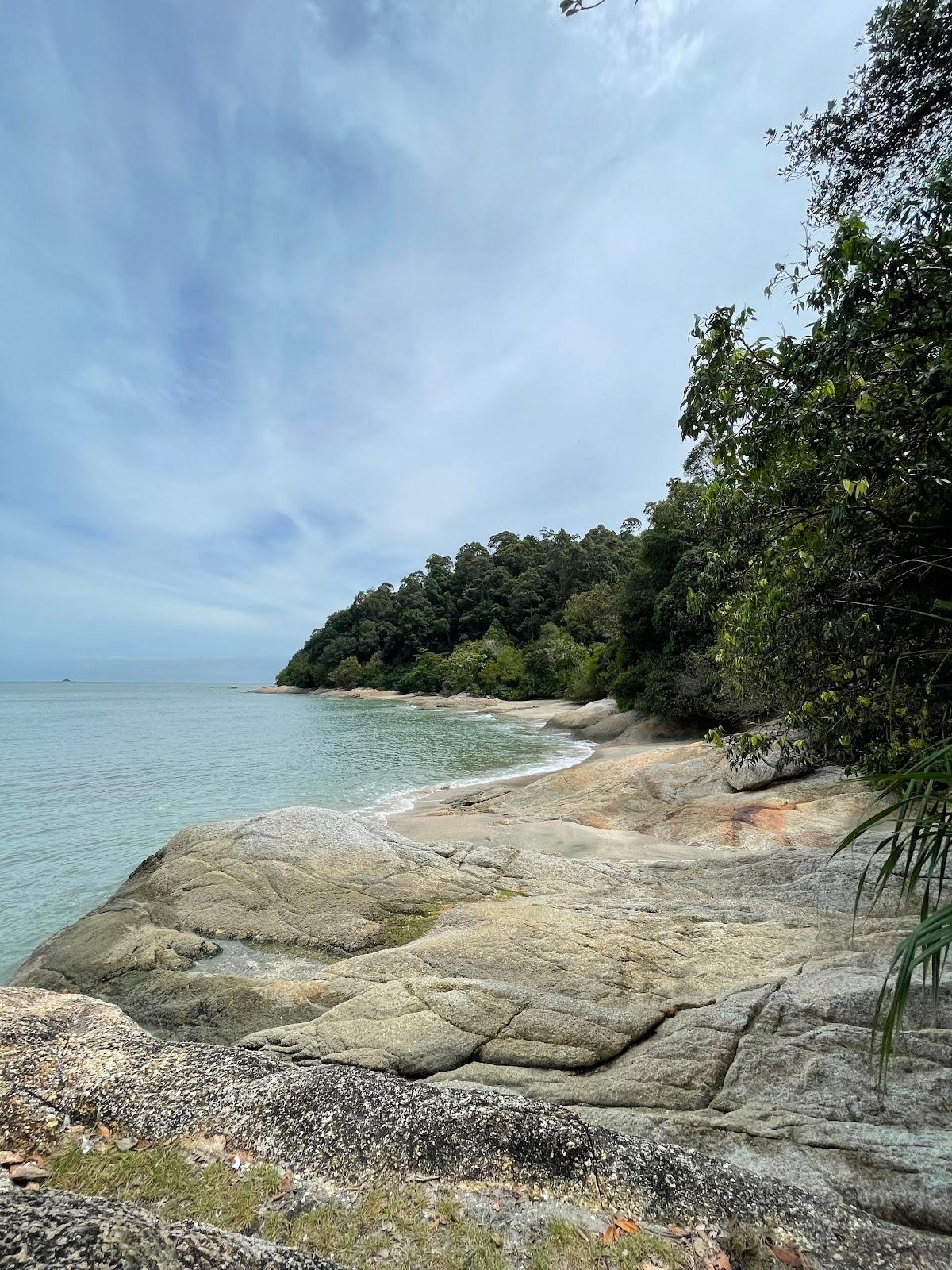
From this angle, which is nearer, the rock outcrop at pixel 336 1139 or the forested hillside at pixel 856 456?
the rock outcrop at pixel 336 1139

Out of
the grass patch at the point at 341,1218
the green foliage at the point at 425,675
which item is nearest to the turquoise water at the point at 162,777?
the grass patch at the point at 341,1218

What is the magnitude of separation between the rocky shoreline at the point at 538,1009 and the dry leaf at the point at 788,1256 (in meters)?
0.03

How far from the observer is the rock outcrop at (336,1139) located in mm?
1972

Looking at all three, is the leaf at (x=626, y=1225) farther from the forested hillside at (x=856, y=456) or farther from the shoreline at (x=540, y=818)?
the shoreline at (x=540, y=818)

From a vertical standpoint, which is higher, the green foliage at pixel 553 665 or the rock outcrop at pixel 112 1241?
the green foliage at pixel 553 665

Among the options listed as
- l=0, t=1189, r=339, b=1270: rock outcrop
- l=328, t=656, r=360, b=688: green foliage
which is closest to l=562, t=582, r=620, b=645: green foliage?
l=328, t=656, r=360, b=688: green foliage

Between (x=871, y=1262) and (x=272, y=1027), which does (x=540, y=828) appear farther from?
(x=871, y=1262)

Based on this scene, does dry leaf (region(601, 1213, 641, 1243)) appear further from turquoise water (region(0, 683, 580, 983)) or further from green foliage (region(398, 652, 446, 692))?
green foliage (region(398, 652, 446, 692))

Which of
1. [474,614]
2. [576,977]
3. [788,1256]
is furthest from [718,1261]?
[474,614]

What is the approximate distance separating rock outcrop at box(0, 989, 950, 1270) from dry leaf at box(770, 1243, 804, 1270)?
0.18 feet

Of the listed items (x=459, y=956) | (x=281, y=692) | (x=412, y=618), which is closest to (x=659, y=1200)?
(x=459, y=956)

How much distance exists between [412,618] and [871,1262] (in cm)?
8593

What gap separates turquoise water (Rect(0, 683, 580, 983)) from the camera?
1066 centimetres

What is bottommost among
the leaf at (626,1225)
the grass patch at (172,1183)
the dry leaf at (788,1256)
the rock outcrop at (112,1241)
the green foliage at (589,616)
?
the grass patch at (172,1183)
